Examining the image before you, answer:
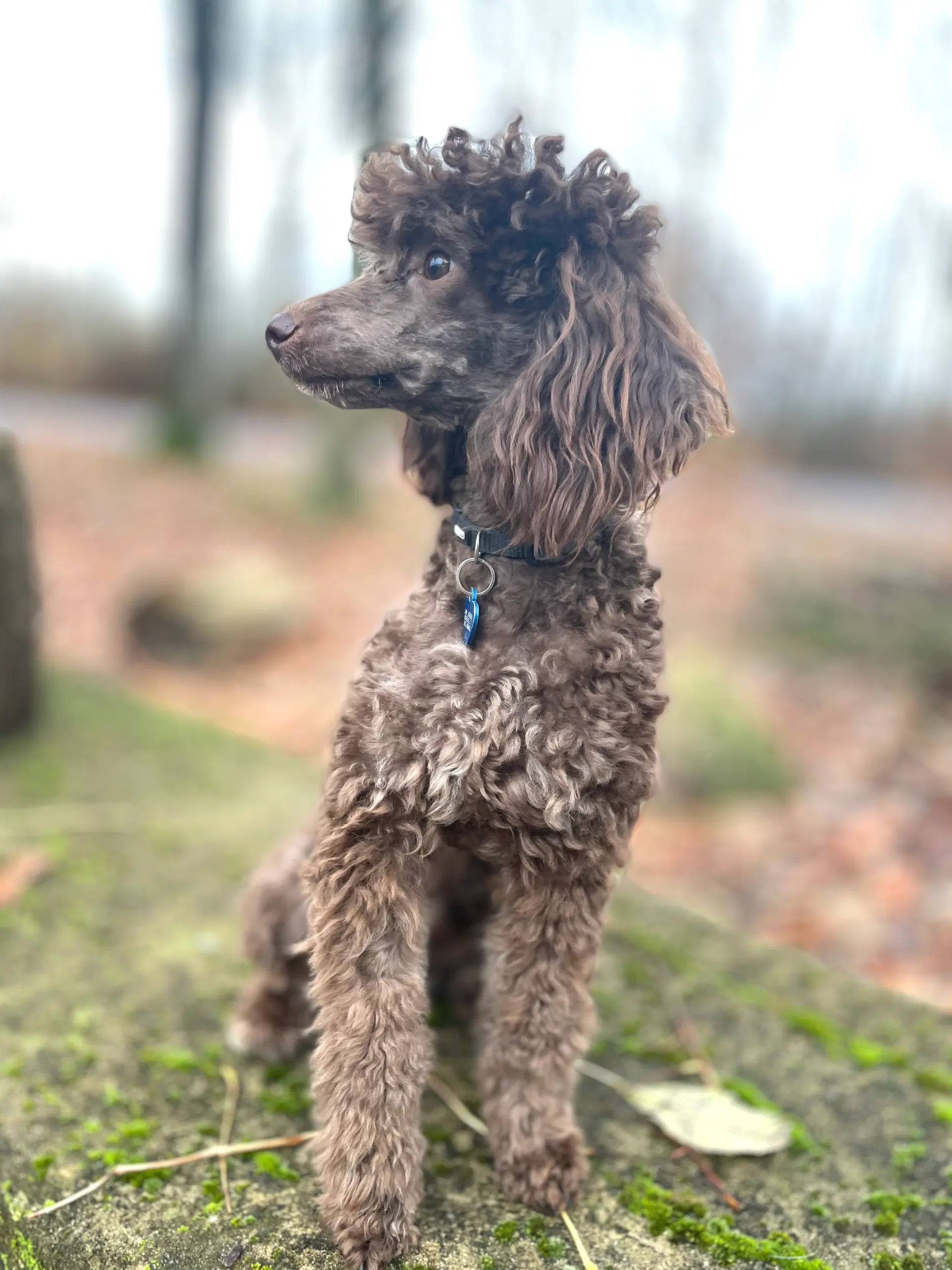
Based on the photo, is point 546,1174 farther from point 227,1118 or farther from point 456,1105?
point 227,1118

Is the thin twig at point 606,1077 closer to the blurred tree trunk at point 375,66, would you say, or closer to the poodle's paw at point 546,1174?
the poodle's paw at point 546,1174

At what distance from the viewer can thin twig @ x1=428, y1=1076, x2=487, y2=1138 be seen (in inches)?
86.8

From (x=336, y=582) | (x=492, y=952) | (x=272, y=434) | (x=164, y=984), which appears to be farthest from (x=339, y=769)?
(x=272, y=434)

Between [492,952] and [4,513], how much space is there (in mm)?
2664

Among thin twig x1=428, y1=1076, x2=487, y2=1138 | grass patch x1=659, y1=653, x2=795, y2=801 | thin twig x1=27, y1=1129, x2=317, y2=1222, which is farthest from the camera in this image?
grass patch x1=659, y1=653, x2=795, y2=801

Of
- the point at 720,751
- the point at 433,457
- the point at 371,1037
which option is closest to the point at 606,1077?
the point at 371,1037

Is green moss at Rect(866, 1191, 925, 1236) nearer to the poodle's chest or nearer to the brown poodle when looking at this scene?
the brown poodle

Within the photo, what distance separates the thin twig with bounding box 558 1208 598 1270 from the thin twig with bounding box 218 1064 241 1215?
2.13 feet

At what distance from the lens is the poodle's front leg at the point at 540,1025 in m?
1.95

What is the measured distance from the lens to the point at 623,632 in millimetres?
1866

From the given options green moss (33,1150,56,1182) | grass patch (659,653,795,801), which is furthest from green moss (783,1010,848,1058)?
grass patch (659,653,795,801)

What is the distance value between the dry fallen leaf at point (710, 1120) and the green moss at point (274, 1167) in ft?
2.70

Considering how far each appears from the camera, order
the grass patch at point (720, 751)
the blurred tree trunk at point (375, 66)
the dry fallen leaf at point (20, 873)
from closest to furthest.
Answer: the dry fallen leaf at point (20, 873)
the grass patch at point (720, 751)
the blurred tree trunk at point (375, 66)

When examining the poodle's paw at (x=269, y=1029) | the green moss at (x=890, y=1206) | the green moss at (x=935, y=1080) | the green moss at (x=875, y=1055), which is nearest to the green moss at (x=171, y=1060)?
the poodle's paw at (x=269, y=1029)
